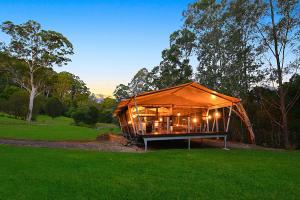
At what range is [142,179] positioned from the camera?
555 centimetres

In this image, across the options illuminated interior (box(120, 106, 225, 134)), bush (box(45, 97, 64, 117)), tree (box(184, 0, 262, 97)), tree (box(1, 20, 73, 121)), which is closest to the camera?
illuminated interior (box(120, 106, 225, 134))

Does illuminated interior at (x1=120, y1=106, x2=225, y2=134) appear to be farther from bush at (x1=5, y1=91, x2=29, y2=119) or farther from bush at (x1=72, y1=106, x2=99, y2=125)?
bush at (x1=5, y1=91, x2=29, y2=119)

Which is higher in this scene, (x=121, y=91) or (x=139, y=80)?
(x=139, y=80)

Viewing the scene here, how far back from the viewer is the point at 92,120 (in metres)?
33.2

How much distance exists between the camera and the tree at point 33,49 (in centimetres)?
3038

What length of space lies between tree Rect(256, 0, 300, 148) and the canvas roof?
2.83m

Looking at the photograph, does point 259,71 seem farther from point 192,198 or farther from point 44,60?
point 44,60

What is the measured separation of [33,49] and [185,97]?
2321 cm

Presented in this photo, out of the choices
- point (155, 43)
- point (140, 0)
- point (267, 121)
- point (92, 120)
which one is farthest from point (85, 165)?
point (92, 120)

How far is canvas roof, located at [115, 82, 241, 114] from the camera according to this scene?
39.7 ft

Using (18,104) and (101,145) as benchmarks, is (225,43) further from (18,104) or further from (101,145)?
(18,104)

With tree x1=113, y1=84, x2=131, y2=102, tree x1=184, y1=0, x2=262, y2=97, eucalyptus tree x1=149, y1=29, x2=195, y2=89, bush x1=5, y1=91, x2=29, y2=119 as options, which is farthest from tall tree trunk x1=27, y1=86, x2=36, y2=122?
tree x1=184, y1=0, x2=262, y2=97

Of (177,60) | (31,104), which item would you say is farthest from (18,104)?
(177,60)

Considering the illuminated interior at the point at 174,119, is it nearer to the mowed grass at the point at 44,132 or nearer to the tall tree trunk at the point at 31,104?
the mowed grass at the point at 44,132
